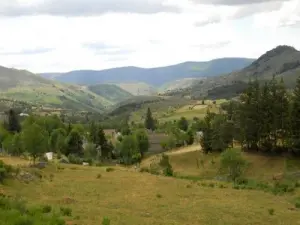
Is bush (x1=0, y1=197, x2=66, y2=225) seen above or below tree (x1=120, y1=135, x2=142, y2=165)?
above

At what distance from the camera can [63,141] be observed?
363ft

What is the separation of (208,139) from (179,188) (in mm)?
55996

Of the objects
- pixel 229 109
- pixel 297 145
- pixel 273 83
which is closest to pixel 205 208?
pixel 297 145

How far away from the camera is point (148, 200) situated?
36.3 metres

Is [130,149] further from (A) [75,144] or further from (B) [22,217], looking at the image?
(B) [22,217]

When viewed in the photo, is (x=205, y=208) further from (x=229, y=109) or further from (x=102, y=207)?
(x=229, y=109)

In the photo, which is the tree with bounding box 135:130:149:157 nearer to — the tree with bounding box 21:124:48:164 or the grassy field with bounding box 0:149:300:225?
the tree with bounding box 21:124:48:164

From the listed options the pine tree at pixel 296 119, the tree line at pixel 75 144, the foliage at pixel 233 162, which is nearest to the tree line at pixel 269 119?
the pine tree at pixel 296 119

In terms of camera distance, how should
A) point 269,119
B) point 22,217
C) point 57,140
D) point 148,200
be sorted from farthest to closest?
point 57,140, point 269,119, point 148,200, point 22,217

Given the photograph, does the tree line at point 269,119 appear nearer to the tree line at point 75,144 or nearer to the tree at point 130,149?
the tree line at point 75,144

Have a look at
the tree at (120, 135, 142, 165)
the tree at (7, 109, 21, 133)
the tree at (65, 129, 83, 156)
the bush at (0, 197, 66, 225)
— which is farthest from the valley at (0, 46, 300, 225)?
the tree at (7, 109, 21, 133)

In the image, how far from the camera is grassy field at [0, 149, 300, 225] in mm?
28859

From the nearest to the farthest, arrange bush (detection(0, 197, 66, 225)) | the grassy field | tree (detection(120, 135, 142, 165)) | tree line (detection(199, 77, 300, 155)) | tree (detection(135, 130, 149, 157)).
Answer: bush (detection(0, 197, 66, 225)) → the grassy field → tree line (detection(199, 77, 300, 155)) → tree (detection(120, 135, 142, 165)) → tree (detection(135, 130, 149, 157))

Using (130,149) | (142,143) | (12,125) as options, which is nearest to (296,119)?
(130,149)
